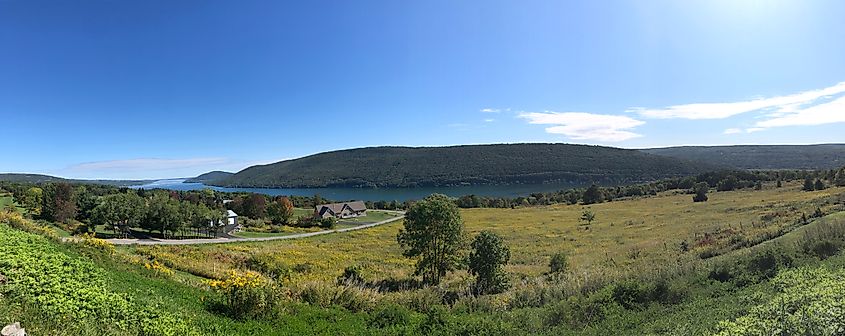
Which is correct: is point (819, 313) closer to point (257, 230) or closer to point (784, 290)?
point (784, 290)

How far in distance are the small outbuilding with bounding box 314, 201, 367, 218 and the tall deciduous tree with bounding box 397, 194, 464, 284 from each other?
68947mm

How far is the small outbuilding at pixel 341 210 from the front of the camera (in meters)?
90.8

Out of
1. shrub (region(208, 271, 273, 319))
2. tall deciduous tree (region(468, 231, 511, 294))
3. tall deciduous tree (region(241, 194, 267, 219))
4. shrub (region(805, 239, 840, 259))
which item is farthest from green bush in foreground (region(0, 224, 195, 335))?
tall deciduous tree (region(241, 194, 267, 219))

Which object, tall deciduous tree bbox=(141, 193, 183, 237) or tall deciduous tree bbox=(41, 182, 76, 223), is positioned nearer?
tall deciduous tree bbox=(41, 182, 76, 223)

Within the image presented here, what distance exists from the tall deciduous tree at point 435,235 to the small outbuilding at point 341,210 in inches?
2714

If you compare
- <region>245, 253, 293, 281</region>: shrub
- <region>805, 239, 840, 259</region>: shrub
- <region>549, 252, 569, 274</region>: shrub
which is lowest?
<region>549, 252, 569, 274</region>: shrub

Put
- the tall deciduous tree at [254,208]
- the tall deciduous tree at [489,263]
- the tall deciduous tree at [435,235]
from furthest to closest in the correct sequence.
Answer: the tall deciduous tree at [254,208] → the tall deciduous tree at [435,235] → the tall deciduous tree at [489,263]

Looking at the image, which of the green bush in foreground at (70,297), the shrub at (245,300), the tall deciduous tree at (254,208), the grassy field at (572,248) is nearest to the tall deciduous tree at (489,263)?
the grassy field at (572,248)

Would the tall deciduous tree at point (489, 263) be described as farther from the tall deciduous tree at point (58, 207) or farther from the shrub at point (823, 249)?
the tall deciduous tree at point (58, 207)

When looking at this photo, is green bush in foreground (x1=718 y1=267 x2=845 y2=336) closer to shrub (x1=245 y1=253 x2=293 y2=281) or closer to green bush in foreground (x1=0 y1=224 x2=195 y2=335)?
green bush in foreground (x1=0 y1=224 x2=195 y2=335)

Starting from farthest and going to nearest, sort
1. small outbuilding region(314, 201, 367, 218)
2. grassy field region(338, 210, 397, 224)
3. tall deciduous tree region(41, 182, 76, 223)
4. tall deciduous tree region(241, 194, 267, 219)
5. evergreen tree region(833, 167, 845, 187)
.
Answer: small outbuilding region(314, 201, 367, 218) < grassy field region(338, 210, 397, 224) < tall deciduous tree region(241, 194, 267, 219) < evergreen tree region(833, 167, 845, 187) < tall deciduous tree region(41, 182, 76, 223)

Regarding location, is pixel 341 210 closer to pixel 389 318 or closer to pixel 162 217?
pixel 162 217

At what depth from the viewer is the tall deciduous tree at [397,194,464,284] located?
70.1 ft

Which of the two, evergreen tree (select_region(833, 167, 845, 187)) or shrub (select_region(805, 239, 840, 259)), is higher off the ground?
shrub (select_region(805, 239, 840, 259))
